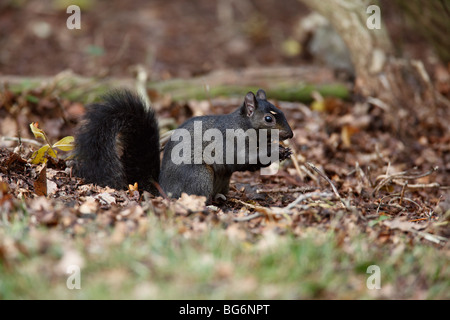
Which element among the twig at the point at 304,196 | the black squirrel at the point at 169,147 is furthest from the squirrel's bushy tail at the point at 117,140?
the twig at the point at 304,196

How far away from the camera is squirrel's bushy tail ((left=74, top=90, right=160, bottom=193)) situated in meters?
4.02

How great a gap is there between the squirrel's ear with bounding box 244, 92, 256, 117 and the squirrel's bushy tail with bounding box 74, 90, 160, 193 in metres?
0.75

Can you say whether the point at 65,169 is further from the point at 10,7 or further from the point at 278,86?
the point at 10,7

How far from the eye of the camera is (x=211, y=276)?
258cm

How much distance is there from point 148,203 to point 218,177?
830 mm

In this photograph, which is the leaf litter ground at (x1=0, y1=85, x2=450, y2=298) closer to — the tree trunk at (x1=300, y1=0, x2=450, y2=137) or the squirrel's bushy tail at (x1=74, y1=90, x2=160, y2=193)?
the squirrel's bushy tail at (x1=74, y1=90, x2=160, y2=193)

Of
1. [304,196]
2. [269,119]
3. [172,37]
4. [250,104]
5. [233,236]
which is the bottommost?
[233,236]

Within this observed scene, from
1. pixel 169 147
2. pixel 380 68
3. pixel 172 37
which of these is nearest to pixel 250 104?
pixel 169 147

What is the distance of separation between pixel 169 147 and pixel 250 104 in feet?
2.45

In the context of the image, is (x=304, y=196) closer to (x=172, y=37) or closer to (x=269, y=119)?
(x=269, y=119)

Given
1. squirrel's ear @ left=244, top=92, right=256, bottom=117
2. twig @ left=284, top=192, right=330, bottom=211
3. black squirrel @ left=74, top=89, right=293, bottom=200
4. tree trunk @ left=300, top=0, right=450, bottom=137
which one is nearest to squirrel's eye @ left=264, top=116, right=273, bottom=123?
black squirrel @ left=74, top=89, right=293, bottom=200

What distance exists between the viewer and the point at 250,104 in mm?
4129
